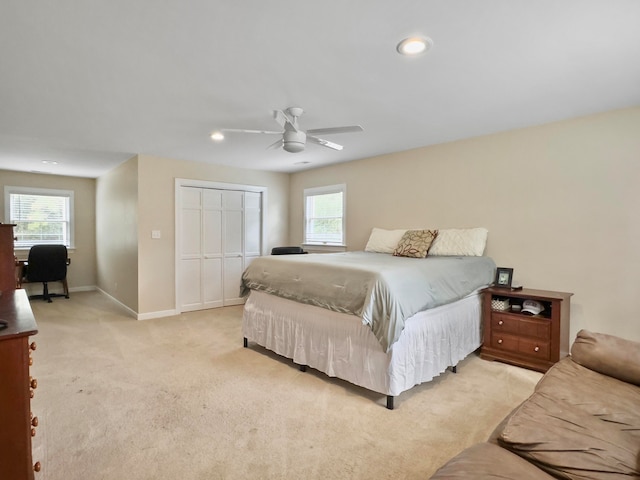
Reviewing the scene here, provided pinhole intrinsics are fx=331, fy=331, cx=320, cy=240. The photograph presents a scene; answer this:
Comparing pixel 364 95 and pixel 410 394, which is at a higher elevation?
pixel 364 95

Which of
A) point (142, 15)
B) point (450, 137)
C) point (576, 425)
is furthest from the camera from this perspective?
point (450, 137)

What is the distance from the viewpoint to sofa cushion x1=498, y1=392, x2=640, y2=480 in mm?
1045

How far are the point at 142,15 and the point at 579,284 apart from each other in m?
3.97

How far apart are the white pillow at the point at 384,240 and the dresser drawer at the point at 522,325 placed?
1.39 m

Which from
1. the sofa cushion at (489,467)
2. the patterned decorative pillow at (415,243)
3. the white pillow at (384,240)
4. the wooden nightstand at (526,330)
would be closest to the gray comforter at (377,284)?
the wooden nightstand at (526,330)

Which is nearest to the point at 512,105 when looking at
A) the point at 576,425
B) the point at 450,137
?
the point at 450,137

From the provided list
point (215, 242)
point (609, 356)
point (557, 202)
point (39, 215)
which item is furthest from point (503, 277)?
point (39, 215)

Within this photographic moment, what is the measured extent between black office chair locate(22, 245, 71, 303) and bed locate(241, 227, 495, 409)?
178 inches

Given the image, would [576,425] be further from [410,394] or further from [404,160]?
[404,160]

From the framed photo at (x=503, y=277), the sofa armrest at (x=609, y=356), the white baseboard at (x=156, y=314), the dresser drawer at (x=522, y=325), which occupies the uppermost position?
the framed photo at (x=503, y=277)

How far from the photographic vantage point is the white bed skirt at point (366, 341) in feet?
8.03

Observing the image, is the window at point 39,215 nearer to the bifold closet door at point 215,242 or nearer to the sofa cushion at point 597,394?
the bifold closet door at point 215,242

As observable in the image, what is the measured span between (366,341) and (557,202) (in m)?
2.38

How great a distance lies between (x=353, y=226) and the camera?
510 centimetres
